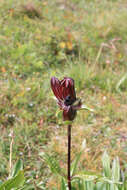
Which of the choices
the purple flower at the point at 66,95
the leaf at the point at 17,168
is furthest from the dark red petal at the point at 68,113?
the leaf at the point at 17,168

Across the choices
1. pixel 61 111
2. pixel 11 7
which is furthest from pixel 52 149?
pixel 11 7

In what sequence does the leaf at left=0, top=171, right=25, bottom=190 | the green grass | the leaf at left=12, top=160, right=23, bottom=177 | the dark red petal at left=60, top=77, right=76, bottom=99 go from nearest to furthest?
the dark red petal at left=60, top=77, right=76, bottom=99 < the leaf at left=0, top=171, right=25, bottom=190 < the leaf at left=12, top=160, right=23, bottom=177 < the green grass

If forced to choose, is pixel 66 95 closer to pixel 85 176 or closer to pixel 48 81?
pixel 85 176

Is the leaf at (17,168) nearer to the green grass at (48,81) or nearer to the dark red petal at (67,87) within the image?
the green grass at (48,81)

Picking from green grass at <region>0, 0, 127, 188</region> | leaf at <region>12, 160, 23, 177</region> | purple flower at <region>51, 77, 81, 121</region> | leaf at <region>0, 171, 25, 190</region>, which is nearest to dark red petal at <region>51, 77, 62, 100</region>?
purple flower at <region>51, 77, 81, 121</region>

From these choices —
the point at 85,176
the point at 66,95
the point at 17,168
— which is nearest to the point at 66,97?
the point at 66,95

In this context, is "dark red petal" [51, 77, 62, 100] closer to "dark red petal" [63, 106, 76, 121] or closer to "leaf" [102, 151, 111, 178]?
"dark red petal" [63, 106, 76, 121]
